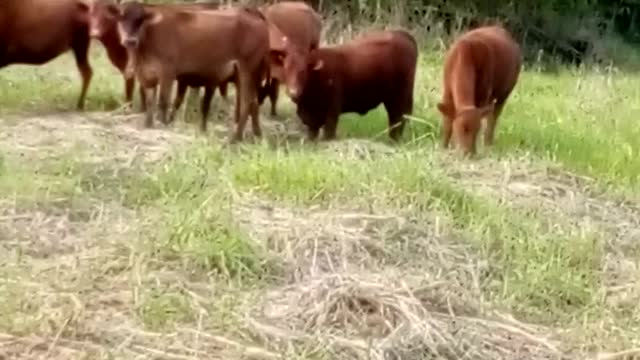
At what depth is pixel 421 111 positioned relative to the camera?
45.0 feet

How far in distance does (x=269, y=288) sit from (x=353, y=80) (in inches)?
179

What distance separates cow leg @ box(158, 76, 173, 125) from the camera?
11266 millimetres

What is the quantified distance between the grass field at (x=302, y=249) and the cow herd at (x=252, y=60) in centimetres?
41

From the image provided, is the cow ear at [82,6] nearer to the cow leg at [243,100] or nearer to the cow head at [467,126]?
the cow leg at [243,100]

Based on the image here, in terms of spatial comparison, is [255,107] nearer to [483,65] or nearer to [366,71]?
[366,71]

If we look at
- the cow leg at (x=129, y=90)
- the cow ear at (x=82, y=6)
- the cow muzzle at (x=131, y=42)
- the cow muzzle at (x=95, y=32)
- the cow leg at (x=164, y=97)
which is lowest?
the cow leg at (x=129, y=90)

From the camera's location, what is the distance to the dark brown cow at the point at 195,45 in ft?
36.4

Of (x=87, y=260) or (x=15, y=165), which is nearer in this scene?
(x=87, y=260)

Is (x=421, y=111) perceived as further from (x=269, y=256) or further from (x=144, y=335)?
(x=144, y=335)

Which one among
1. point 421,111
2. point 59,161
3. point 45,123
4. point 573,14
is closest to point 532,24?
point 573,14

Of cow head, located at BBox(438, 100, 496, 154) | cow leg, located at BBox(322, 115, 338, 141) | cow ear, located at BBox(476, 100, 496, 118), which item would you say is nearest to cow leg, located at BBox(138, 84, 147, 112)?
cow leg, located at BBox(322, 115, 338, 141)

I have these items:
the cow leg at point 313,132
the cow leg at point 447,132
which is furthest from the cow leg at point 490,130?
the cow leg at point 313,132

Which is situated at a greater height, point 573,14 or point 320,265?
point 320,265

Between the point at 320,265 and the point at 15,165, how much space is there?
8.14 feet
